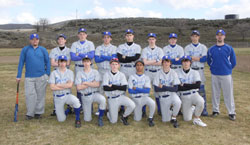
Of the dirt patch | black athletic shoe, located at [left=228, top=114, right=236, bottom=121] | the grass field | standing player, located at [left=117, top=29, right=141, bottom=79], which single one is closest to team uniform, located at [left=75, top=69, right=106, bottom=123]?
the grass field

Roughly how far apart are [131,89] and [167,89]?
36.8 inches

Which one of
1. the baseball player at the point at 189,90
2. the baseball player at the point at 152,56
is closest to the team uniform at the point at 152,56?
the baseball player at the point at 152,56

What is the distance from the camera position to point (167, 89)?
211 inches

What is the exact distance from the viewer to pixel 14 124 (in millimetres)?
5434

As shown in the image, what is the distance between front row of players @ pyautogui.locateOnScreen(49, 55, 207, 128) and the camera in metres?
5.38

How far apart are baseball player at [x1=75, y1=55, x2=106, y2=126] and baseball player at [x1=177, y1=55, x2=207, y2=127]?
2.14m

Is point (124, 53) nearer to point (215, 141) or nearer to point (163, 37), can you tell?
point (215, 141)

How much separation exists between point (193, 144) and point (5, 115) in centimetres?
531

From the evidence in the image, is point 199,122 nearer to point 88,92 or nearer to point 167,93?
point 167,93

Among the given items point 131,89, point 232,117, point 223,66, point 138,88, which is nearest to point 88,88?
point 131,89

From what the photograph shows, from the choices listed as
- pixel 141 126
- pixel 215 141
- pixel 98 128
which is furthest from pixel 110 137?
pixel 215 141

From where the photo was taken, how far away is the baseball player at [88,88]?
5414 millimetres

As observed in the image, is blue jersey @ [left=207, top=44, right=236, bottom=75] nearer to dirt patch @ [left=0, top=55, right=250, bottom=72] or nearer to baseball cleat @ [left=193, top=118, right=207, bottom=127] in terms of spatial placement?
baseball cleat @ [left=193, top=118, right=207, bottom=127]

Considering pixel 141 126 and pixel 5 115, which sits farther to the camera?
pixel 5 115
